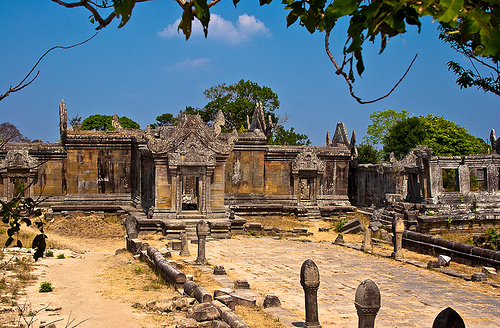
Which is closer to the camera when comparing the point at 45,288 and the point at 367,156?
the point at 45,288

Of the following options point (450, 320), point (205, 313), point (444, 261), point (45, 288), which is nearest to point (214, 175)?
point (444, 261)

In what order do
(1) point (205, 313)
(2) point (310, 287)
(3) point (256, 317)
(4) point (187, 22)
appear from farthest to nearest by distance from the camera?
(3) point (256, 317), (1) point (205, 313), (2) point (310, 287), (4) point (187, 22)

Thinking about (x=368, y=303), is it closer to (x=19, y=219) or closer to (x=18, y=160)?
(x=19, y=219)

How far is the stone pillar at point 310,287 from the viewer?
7.96 m

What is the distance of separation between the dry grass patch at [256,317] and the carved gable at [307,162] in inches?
681

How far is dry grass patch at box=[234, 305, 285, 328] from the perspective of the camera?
28.0 feet

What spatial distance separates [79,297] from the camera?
10609mm

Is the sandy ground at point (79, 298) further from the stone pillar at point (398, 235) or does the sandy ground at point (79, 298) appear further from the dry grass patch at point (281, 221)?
the dry grass patch at point (281, 221)

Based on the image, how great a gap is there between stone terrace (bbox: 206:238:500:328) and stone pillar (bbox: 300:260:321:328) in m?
0.64

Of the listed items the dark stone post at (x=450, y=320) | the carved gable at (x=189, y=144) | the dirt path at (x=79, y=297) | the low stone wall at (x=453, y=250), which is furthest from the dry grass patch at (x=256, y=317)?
the carved gable at (x=189, y=144)

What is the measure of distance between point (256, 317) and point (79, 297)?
381 cm

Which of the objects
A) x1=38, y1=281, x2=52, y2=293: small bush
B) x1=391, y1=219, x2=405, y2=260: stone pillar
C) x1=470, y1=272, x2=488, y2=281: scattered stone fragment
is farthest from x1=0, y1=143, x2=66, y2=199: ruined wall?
x1=470, y1=272, x2=488, y2=281: scattered stone fragment

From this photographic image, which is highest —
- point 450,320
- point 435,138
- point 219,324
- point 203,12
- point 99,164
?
point 435,138

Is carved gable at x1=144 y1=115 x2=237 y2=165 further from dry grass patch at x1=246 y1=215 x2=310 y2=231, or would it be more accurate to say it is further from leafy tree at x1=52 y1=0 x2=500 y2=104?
leafy tree at x1=52 y1=0 x2=500 y2=104
